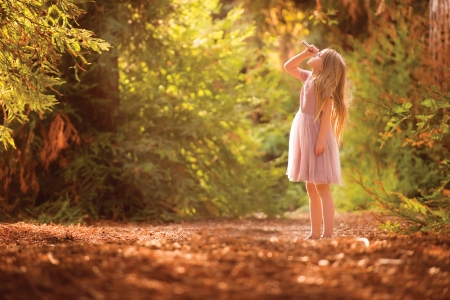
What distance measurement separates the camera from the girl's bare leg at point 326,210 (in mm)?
6012

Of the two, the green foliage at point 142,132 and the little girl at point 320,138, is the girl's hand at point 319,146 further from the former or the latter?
the green foliage at point 142,132

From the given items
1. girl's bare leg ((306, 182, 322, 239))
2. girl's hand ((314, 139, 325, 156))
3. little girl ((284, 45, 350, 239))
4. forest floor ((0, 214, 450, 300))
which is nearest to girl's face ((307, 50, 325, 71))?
little girl ((284, 45, 350, 239))

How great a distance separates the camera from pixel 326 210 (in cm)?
606

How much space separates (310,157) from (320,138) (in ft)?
0.62

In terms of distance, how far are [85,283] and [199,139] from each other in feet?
24.1

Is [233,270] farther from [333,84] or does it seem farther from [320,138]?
[333,84]

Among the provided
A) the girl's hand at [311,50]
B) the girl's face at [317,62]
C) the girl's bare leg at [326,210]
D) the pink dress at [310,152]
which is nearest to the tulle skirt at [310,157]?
the pink dress at [310,152]

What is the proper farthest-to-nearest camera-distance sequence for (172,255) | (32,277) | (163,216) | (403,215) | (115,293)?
(163,216), (403,215), (172,255), (32,277), (115,293)

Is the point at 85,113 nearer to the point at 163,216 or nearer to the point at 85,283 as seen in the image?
the point at 163,216

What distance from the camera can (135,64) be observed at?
10117 millimetres

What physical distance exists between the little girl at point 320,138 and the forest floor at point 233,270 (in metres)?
1.35

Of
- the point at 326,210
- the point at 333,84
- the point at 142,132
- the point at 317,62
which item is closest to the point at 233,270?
the point at 326,210

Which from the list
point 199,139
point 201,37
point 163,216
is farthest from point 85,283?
point 201,37

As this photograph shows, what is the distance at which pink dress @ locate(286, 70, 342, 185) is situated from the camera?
6055 mm
